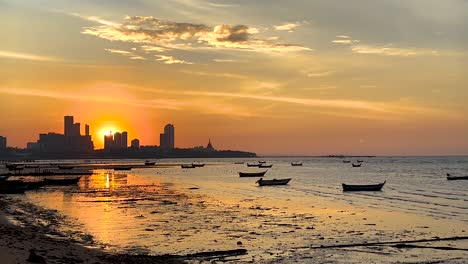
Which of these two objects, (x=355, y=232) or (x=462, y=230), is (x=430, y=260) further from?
(x=462, y=230)

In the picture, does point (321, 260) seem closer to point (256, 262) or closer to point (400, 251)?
point (256, 262)

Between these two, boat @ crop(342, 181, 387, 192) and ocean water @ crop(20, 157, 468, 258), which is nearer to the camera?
ocean water @ crop(20, 157, 468, 258)

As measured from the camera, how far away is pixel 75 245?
31.0m

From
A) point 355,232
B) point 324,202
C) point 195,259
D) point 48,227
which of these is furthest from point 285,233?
point 324,202

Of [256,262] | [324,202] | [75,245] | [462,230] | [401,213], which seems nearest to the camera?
[256,262]

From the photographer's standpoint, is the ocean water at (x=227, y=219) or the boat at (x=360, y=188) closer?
the ocean water at (x=227, y=219)

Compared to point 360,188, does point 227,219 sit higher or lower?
higher

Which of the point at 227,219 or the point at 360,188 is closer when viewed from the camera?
the point at 227,219

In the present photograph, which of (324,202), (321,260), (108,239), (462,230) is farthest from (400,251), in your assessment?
(324,202)

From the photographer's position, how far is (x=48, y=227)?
40188 mm

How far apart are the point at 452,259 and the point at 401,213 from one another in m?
25.6

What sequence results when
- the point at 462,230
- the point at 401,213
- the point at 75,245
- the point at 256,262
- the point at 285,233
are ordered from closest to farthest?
the point at 256,262 → the point at 75,245 → the point at 285,233 → the point at 462,230 → the point at 401,213

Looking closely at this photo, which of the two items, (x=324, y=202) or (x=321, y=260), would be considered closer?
(x=321, y=260)

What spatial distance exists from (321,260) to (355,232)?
460 inches
